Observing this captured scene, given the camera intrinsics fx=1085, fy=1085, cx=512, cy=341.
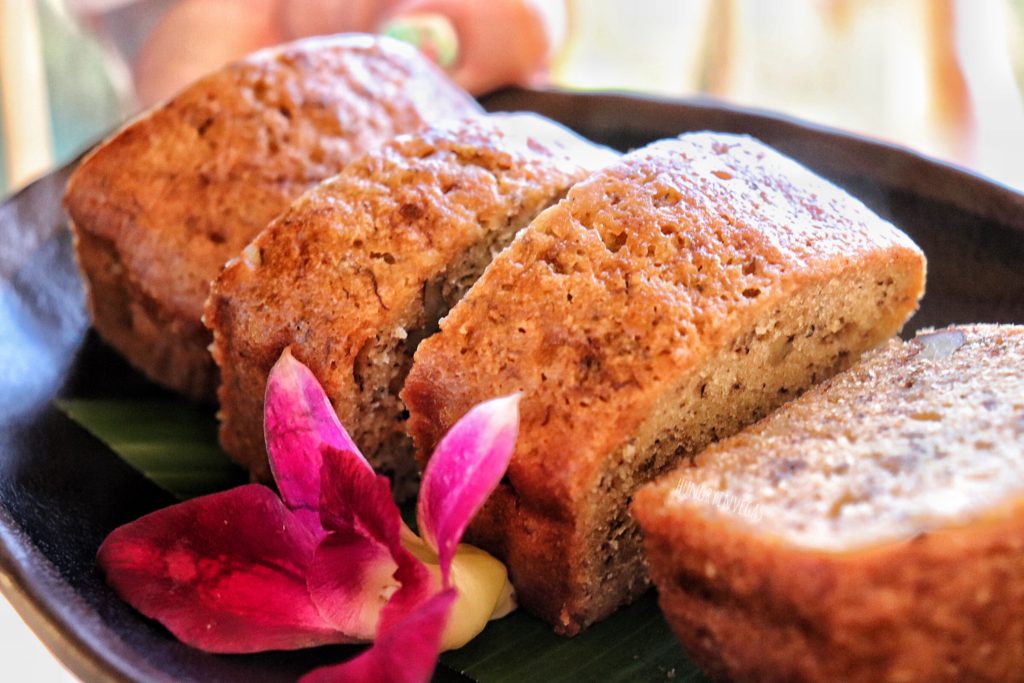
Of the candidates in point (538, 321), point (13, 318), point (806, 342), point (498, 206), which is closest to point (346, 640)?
point (538, 321)

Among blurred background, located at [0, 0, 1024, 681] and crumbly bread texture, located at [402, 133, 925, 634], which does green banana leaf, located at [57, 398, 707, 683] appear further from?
blurred background, located at [0, 0, 1024, 681]

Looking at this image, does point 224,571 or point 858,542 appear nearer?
point 858,542

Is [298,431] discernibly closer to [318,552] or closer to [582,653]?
[318,552]

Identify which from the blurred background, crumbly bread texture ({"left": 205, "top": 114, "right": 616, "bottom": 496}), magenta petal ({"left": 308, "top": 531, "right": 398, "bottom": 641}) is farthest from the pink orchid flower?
the blurred background

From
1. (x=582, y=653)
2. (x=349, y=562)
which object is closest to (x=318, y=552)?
(x=349, y=562)

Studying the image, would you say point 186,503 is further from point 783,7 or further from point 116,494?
point 783,7

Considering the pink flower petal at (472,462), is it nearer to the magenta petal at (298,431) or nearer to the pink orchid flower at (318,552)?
the pink orchid flower at (318,552)
